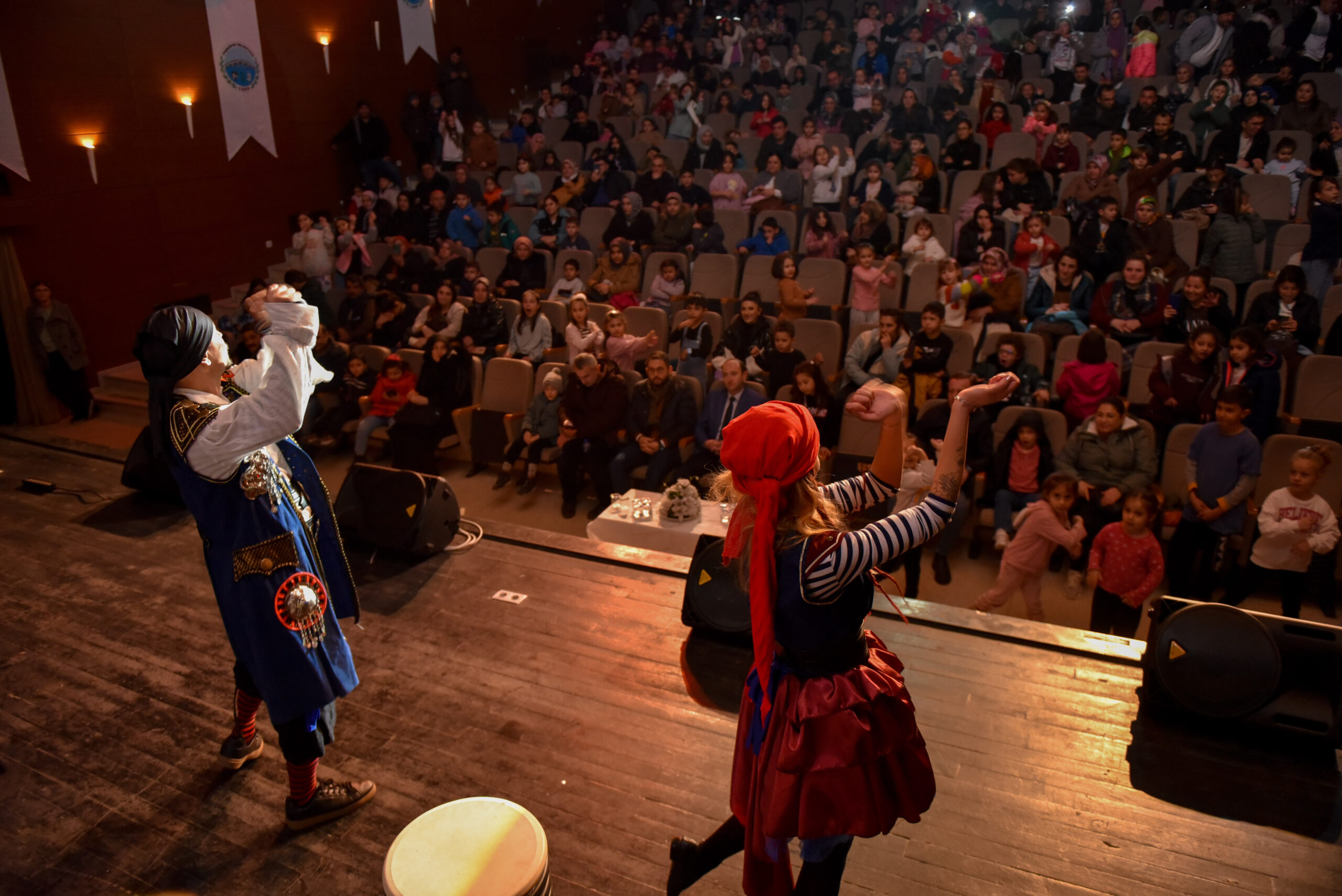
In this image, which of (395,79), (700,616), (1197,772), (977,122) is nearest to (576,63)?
(395,79)

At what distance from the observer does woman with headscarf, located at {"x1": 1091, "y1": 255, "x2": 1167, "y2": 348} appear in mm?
5176

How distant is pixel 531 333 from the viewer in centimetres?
614

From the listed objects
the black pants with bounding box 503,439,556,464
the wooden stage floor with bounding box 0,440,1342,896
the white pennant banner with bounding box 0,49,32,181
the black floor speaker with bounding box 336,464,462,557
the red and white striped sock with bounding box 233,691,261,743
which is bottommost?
the wooden stage floor with bounding box 0,440,1342,896

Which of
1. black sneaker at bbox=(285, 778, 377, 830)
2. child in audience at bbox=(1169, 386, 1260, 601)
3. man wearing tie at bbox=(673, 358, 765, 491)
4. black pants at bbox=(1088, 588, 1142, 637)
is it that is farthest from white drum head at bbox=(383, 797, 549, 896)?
child in audience at bbox=(1169, 386, 1260, 601)

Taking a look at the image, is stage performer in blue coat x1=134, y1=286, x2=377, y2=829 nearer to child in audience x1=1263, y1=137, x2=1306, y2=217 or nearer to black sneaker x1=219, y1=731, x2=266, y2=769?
black sneaker x1=219, y1=731, x2=266, y2=769

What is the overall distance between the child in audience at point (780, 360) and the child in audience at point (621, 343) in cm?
83

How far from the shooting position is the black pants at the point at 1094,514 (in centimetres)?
412

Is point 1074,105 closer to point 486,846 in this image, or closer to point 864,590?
point 864,590

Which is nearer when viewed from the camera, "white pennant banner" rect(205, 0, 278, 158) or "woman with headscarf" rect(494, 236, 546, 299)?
"woman with headscarf" rect(494, 236, 546, 299)

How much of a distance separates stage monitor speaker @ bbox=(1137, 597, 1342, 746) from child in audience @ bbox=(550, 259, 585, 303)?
16.4ft

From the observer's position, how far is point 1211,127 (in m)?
6.69

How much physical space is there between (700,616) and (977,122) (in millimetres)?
6310

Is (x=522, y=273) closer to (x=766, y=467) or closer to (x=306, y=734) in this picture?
(x=306, y=734)

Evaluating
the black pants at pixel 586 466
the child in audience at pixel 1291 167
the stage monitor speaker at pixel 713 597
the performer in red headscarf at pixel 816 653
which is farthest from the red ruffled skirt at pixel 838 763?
the child in audience at pixel 1291 167
